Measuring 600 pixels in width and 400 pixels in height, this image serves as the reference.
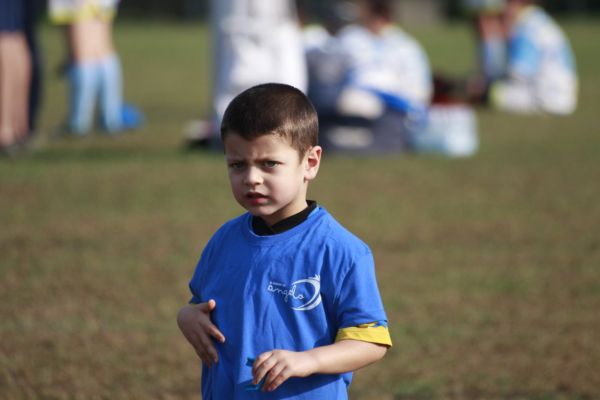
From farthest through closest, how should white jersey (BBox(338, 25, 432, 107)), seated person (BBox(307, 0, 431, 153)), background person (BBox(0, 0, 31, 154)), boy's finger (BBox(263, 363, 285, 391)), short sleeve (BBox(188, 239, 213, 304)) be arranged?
white jersey (BBox(338, 25, 432, 107)) → seated person (BBox(307, 0, 431, 153)) → background person (BBox(0, 0, 31, 154)) → short sleeve (BBox(188, 239, 213, 304)) → boy's finger (BBox(263, 363, 285, 391))

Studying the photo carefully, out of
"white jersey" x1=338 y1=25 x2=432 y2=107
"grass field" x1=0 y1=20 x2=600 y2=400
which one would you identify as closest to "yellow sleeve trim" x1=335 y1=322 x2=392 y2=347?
"grass field" x1=0 y1=20 x2=600 y2=400

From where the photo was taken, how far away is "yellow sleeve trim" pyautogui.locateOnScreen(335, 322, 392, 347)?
8.08 feet

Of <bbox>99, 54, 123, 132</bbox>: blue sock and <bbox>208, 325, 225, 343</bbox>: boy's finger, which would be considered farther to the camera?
<bbox>99, 54, 123, 132</bbox>: blue sock

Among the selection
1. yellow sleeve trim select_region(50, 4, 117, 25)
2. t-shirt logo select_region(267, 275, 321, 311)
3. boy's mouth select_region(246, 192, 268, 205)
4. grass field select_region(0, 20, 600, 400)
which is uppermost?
yellow sleeve trim select_region(50, 4, 117, 25)

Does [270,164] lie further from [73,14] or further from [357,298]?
[73,14]

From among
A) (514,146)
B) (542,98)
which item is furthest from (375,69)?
(542,98)

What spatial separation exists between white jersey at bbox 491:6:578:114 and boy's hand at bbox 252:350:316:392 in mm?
11136

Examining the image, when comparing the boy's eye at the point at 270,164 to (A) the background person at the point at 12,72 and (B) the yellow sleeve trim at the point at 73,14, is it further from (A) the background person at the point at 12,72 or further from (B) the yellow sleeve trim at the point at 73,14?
(B) the yellow sleeve trim at the point at 73,14

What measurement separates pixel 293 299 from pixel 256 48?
7.03 meters

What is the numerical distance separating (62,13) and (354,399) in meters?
6.62

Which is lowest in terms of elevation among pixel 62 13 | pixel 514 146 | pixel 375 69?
pixel 514 146

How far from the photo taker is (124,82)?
1684 centimetres

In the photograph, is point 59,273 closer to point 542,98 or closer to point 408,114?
point 408,114

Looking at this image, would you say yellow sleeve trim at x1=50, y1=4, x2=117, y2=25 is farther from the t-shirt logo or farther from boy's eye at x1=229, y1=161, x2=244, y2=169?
the t-shirt logo
